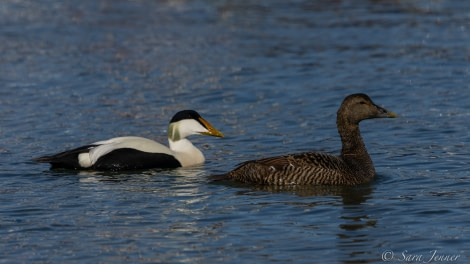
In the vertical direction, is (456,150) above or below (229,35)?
below

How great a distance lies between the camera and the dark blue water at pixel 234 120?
9.59 meters

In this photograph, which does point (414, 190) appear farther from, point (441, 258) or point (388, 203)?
point (441, 258)

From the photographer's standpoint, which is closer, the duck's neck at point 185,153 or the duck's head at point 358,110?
the duck's head at point 358,110

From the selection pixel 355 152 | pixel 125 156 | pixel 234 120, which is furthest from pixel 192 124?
pixel 234 120

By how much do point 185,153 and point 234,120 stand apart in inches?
114

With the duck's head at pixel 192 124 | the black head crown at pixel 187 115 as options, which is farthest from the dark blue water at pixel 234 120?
the black head crown at pixel 187 115

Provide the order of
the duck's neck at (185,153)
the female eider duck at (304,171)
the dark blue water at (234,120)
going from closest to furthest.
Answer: the dark blue water at (234,120) → the female eider duck at (304,171) → the duck's neck at (185,153)

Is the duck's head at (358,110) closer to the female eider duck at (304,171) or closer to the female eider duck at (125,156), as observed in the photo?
the female eider duck at (304,171)

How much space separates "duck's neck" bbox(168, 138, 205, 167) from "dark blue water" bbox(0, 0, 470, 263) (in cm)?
16

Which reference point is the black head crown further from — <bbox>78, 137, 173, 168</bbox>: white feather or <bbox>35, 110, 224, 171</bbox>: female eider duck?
<bbox>78, 137, 173, 168</bbox>: white feather

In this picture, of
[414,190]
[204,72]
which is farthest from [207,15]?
[414,190]

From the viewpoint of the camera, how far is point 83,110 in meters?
17.4

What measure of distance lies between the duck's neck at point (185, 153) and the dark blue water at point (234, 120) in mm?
160

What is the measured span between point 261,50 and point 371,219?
1281cm
